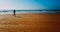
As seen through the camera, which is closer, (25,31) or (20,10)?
(25,31)

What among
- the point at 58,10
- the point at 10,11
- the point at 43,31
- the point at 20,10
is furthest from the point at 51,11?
the point at 43,31

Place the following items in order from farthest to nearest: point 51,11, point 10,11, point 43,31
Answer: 1. point 51,11
2. point 10,11
3. point 43,31

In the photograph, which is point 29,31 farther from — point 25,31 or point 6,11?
point 6,11

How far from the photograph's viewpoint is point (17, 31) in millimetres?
3418

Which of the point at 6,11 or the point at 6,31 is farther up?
the point at 6,11

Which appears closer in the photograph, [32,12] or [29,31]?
[29,31]

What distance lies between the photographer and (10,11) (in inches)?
328

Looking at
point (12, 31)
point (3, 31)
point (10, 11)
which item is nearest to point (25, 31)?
point (12, 31)

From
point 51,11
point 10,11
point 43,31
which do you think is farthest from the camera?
point 51,11

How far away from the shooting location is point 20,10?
8.60 m

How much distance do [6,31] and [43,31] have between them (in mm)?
886

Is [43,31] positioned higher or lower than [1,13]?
lower

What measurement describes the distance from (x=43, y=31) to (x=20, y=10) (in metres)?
5.36

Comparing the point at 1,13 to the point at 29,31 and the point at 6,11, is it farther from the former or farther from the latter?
the point at 29,31
